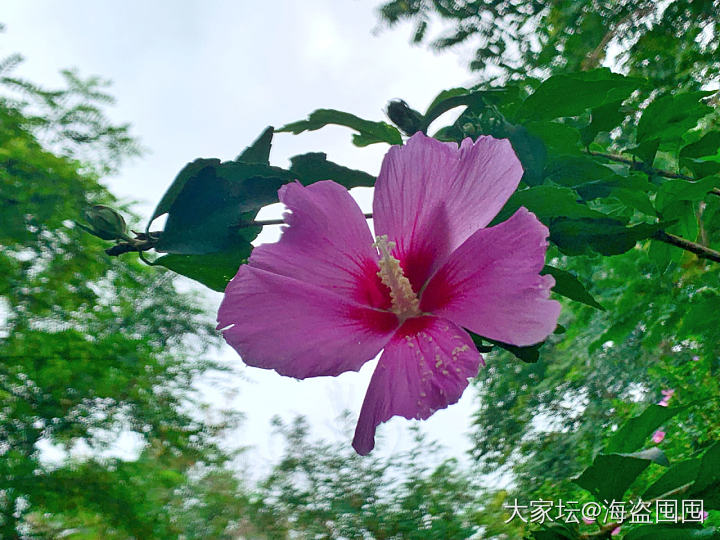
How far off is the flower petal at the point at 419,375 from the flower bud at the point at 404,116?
0.17 metres

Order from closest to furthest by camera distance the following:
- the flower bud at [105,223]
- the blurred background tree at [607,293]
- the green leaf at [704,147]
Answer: the flower bud at [105,223], the green leaf at [704,147], the blurred background tree at [607,293]

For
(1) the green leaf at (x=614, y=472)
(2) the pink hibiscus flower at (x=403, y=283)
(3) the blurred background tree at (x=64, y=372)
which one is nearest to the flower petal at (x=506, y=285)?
(2) the pink hibiscus flower at (x=403, y=283)

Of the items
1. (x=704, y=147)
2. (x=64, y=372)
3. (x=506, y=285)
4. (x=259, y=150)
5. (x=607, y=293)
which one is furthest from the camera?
(x=64, y=372)

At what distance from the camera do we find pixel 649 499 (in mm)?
382

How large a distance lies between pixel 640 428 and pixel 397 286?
307 millimetres

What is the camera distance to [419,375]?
20 cm

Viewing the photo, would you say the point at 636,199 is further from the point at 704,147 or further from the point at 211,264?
the point at 211,264

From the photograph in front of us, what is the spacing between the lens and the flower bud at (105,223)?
29 cm

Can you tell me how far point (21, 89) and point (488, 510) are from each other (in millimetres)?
3743

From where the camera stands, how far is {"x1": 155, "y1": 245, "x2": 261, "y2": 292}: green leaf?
0.90ft

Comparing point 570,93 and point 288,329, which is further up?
point 570,93

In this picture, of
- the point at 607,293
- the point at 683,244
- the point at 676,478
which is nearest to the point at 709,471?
the point at 676,478

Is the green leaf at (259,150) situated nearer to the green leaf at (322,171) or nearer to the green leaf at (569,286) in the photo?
the green leaf at (322,171)

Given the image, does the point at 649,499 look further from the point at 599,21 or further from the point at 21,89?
the point at 21,89
